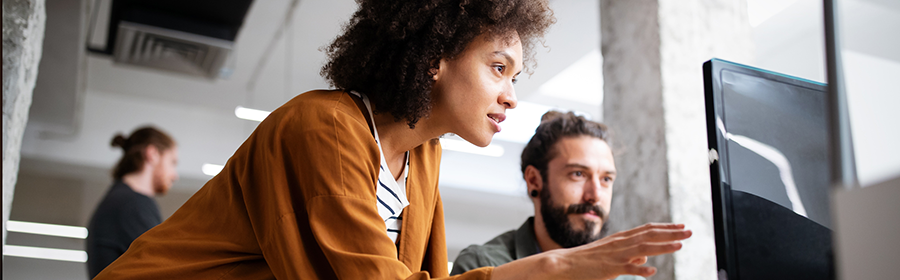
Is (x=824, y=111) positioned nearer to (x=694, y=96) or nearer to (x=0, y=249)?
(x=694, y=96)

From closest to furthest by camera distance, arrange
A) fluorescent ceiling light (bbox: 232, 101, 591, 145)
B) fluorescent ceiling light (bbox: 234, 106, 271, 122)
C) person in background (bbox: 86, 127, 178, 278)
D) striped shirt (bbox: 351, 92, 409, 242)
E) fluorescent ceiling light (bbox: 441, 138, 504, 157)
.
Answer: striped shirt (bbox: 351, 92, 409, 242), person in background (bbox: 86, 127, 178, 278), fluorescent ceiling light (bbox: 234, 106, 271, 122), fluorescent ceiling light (bbox: 232, 101, 591, 145), fluorescent ceiling light (bbox: 441, 138, 504, 157)

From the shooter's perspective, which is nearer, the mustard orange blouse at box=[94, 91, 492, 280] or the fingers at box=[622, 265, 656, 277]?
the fingers at box=[622, 265, 656, 277]

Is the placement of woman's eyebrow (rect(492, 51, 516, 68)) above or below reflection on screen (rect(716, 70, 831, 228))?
above

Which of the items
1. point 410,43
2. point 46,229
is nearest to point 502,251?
point 410,43

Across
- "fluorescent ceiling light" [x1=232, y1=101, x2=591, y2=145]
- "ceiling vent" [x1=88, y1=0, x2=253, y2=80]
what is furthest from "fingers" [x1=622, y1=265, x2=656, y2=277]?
"fluorescent ceiling light" [x1=232, y1=101, x2=591, y2=145]

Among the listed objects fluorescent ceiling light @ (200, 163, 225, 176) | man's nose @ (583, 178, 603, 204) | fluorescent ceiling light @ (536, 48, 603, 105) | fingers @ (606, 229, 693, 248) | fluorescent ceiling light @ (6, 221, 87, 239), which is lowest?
fingers @ (606, 229, 693, 248)

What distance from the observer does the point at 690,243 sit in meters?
2.00

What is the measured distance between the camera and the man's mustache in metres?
1.96

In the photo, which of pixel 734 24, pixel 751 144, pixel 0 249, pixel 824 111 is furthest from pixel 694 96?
pixel 0 249

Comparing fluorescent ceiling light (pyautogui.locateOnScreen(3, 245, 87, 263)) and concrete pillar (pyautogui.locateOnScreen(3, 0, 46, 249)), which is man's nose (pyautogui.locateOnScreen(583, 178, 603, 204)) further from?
fluorescent ceiling light (pyautogui.locateOnScreen(3, 245, 87, 263))

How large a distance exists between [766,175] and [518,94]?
18.5 feet

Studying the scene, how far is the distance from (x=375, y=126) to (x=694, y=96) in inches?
54.0

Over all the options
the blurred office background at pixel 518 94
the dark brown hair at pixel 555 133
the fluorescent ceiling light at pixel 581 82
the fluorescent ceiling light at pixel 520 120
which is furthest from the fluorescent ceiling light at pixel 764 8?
the dark brown hair at pixel 555 133

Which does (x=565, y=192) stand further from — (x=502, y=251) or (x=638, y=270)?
(x=638, y=270)
